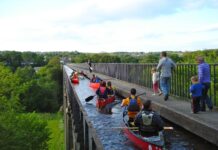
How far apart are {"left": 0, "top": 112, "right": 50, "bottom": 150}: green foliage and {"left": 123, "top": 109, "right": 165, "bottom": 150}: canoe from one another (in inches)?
671

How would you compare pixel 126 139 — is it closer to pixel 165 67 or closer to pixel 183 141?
pixel 183 141

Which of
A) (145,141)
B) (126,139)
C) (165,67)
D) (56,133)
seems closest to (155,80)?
(165,67)

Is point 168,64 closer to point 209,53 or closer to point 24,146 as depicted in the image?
point 24,146

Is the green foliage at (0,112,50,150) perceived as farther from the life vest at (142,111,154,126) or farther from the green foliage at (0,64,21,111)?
the life vest at (142,111,154,126)

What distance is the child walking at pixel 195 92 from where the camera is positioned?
1280 cm

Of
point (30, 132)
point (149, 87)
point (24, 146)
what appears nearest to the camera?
point (149, 87)

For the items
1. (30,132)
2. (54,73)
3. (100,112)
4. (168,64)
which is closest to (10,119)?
(30,132)

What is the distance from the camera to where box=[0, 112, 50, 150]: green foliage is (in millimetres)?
27406

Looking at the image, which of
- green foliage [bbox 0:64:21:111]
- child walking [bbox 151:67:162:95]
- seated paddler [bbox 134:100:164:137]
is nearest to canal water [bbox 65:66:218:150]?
seated paddler [bbox 134:100:164:137]

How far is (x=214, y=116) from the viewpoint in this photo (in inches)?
492

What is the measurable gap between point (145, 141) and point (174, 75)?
9.88 metres

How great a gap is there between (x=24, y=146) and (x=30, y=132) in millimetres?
7691

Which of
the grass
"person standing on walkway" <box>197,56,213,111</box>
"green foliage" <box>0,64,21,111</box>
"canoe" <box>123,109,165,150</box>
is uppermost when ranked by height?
"person standing on walkway" <box>197,56,213,111</box>

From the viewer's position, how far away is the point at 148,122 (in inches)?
403
